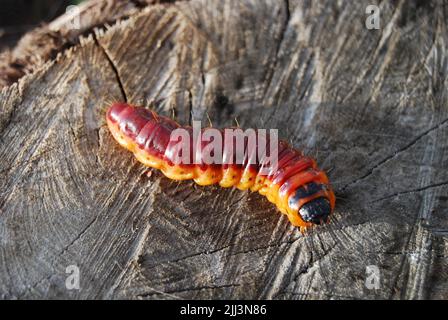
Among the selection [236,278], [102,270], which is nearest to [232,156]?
[236,278]

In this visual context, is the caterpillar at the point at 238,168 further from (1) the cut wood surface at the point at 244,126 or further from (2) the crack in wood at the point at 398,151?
(2) the crack in wood at the point at 398,151

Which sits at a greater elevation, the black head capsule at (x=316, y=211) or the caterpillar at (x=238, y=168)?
the caterpillar at (x=238, y=168)

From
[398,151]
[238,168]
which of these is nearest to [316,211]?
[238,168]

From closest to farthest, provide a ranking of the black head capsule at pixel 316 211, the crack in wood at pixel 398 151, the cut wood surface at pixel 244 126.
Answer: the cut wood surface at pixel 244 126 → the black head capsule at pixel 316 211 → the crack in wood at pixel 398 151

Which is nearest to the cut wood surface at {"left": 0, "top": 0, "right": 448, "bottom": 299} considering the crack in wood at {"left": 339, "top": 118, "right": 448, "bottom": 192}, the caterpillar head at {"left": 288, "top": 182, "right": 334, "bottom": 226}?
the crack in wood at {"left": 339, "top": 118, "right": 448, "bottom": 192}

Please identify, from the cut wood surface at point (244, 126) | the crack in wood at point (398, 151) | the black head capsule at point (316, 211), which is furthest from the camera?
the crack in wood at point (398, 151)

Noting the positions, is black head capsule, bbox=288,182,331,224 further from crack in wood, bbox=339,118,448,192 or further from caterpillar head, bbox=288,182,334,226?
crack in wood, bbox=339,118,448,192

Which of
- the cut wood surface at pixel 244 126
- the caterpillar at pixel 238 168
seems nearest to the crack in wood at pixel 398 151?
the cut wood surface at pixel 244 126

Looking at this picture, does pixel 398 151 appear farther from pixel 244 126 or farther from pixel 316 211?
pixel 244 126
